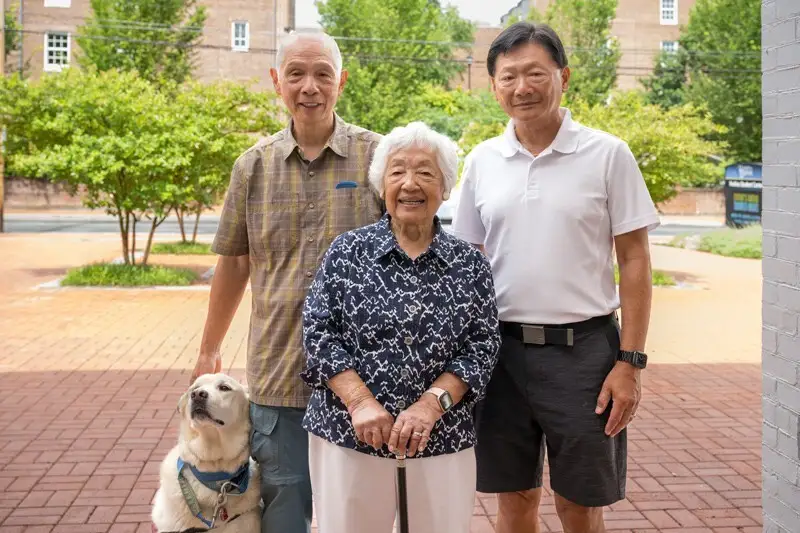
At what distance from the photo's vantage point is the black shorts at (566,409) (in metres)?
3.13

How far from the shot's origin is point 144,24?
35469 millimetres

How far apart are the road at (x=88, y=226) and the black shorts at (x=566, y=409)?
78.0 ft

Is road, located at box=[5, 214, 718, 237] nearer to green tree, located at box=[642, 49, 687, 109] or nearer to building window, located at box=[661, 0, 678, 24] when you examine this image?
Answer: green tree, located at box=[642, 49, 687, 109]

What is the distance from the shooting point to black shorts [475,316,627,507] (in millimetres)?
3135

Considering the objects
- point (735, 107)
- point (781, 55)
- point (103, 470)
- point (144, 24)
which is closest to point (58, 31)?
point (144, 24)

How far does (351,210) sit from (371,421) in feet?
2.77

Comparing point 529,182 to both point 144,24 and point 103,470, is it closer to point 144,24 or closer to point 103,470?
point 103,470

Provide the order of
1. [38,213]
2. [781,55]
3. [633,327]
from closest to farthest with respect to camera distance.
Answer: [633,327] < [781,55] < [38,213]

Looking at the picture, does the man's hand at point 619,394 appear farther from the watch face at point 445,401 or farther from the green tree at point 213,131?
the green tree at point 213,131

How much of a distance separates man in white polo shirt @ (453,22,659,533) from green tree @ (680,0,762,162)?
36.9 meters

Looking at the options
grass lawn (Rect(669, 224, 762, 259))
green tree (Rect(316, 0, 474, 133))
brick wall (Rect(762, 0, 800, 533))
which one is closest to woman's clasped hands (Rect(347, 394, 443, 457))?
brick wall (Rect(762, 0, 800, 533))

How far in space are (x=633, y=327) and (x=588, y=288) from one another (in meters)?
0.20

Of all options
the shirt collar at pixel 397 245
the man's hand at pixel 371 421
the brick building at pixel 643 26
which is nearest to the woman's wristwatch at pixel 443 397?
the man's hand at pixel 371 421

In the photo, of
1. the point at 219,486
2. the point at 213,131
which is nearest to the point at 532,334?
the point at 219,486
